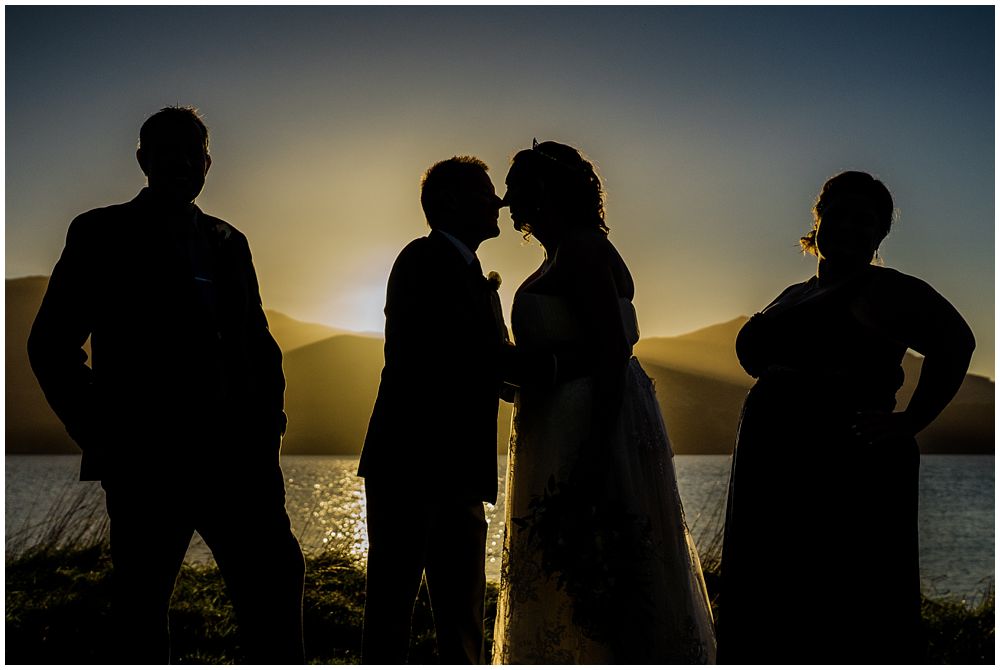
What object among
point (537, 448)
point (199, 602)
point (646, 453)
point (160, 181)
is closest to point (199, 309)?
point (160, 181)

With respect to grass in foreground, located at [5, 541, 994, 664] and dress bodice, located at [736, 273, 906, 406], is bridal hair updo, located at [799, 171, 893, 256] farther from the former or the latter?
grass in foreground, located at [5, 541, 994, 664]

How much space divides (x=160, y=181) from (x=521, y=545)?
6.00 feet

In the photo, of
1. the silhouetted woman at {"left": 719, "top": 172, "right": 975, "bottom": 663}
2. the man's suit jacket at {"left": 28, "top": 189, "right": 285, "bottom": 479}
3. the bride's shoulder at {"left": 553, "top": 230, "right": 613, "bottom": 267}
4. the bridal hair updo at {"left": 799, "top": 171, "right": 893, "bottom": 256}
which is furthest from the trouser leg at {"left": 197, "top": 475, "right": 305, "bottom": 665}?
the bridal hair updo at {"left": 799, "top": 171, "right": 893, "bottom": 256}

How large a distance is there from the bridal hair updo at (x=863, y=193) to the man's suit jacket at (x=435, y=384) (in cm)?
138

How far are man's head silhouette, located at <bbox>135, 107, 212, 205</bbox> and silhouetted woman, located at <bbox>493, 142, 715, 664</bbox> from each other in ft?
4.03

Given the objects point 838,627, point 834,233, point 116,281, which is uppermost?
point 834,233

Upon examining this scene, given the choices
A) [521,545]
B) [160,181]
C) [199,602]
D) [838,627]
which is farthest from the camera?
[199,602]

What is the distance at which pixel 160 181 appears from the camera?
2891 mm

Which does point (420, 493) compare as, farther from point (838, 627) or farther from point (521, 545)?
point (838, 627)

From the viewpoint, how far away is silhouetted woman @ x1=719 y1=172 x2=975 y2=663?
3074 mm

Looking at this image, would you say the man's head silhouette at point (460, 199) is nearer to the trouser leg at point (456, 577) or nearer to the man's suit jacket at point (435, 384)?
the man's suit jacket at point (435, 384)

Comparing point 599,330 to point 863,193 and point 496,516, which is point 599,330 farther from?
point 496,516

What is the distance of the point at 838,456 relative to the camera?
10.4ft

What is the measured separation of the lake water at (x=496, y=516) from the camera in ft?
24.2
